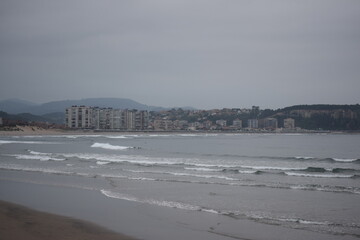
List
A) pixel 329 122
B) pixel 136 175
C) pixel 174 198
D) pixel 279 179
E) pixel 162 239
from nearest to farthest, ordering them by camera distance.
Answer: pixel 162 239 → pixel 174 198 → pixel 279 179 → pixel 136 175 → pixel 329 122

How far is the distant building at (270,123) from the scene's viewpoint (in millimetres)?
184425

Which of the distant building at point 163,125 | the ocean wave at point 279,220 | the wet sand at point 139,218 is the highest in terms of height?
the distant building at point 163,125

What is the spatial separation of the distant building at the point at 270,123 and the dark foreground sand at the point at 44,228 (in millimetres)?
177276

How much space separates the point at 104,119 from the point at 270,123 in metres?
80.2

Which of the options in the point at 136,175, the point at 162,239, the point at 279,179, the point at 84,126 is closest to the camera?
the point at 162,239

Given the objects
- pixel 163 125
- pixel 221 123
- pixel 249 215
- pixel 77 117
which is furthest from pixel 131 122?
pixel 249 215

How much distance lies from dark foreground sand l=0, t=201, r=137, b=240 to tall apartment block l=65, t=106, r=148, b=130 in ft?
447

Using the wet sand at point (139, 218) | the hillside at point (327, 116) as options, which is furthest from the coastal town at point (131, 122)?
the wet sand at point (139, 218)

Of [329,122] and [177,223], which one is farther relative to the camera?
[329,122]

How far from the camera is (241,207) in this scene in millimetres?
12891

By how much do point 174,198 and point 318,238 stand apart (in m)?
6.34

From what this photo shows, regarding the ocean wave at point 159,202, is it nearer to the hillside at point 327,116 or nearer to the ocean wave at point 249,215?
the ocean wave at point 249,215

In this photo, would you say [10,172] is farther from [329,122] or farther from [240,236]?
[329,122]

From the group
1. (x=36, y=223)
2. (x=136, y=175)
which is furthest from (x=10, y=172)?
(x=36, y=223)
